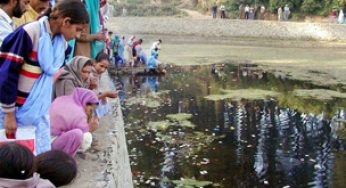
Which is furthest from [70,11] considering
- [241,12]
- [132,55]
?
[241,12]

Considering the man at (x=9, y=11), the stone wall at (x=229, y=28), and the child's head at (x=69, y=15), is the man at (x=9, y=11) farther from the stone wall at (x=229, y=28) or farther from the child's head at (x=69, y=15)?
the stone wall at (x=229, y=28)

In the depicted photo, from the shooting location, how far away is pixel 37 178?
2.49 meters

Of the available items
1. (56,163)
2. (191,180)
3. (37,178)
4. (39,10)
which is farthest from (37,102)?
(191,180)

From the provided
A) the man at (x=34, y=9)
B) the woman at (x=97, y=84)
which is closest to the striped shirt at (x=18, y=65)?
the man at (x=34, y=9)

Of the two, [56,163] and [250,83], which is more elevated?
[56,163]

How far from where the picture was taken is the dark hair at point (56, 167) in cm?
271

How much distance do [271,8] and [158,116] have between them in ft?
83.4

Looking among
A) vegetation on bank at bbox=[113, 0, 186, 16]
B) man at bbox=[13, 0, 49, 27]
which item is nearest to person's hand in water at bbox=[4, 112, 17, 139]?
man at bbox=[13, 0, 49, 27]

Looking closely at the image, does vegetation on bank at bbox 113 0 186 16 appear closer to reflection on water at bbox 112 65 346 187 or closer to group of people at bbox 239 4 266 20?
group of people at bbox 239 4 266 20

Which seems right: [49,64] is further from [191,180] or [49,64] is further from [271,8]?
[271,8]

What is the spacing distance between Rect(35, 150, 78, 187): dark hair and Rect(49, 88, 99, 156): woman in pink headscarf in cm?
76

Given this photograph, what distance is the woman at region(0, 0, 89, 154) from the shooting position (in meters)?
3.01

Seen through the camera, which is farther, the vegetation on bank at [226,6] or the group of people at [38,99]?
the vegetation on bank at [226,6]

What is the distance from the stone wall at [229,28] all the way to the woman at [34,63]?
25.7m
